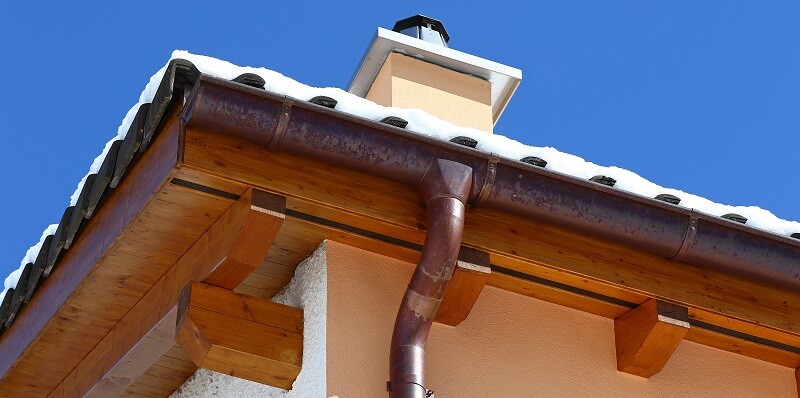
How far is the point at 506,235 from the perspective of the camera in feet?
16.9

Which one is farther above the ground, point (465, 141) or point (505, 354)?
point (465, 141)

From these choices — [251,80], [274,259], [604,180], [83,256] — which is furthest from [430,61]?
[251,80]

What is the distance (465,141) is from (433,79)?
2.44 m

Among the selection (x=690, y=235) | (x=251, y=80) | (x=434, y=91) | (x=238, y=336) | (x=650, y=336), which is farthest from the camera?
(x=434, y=91)

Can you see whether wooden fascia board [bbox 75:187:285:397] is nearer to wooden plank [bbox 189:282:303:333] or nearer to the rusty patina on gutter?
wooden plank [bbox 189:282:303:333]

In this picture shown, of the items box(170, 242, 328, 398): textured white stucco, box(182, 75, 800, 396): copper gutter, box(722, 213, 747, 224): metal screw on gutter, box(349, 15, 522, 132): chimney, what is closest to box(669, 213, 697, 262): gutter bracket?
box(182, 75, 800, 396): copper gutter

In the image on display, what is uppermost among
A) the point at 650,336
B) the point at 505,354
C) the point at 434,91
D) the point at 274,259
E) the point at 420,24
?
the point at 420,24

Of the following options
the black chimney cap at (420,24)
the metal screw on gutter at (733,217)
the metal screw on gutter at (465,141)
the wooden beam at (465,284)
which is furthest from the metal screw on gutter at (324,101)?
the black chimney cap at (420,24)

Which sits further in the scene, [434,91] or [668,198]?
[434,91]

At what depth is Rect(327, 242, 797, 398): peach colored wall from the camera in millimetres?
4949

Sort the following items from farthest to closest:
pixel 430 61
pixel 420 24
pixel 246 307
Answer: pixel 420 24 → pixel 430 61 → pixel 246 307

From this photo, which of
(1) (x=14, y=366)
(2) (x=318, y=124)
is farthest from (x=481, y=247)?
(1) (x=14, y=366)

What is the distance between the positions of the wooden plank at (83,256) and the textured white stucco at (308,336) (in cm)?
59

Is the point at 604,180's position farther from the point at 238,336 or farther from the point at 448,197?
the point at 238,336
